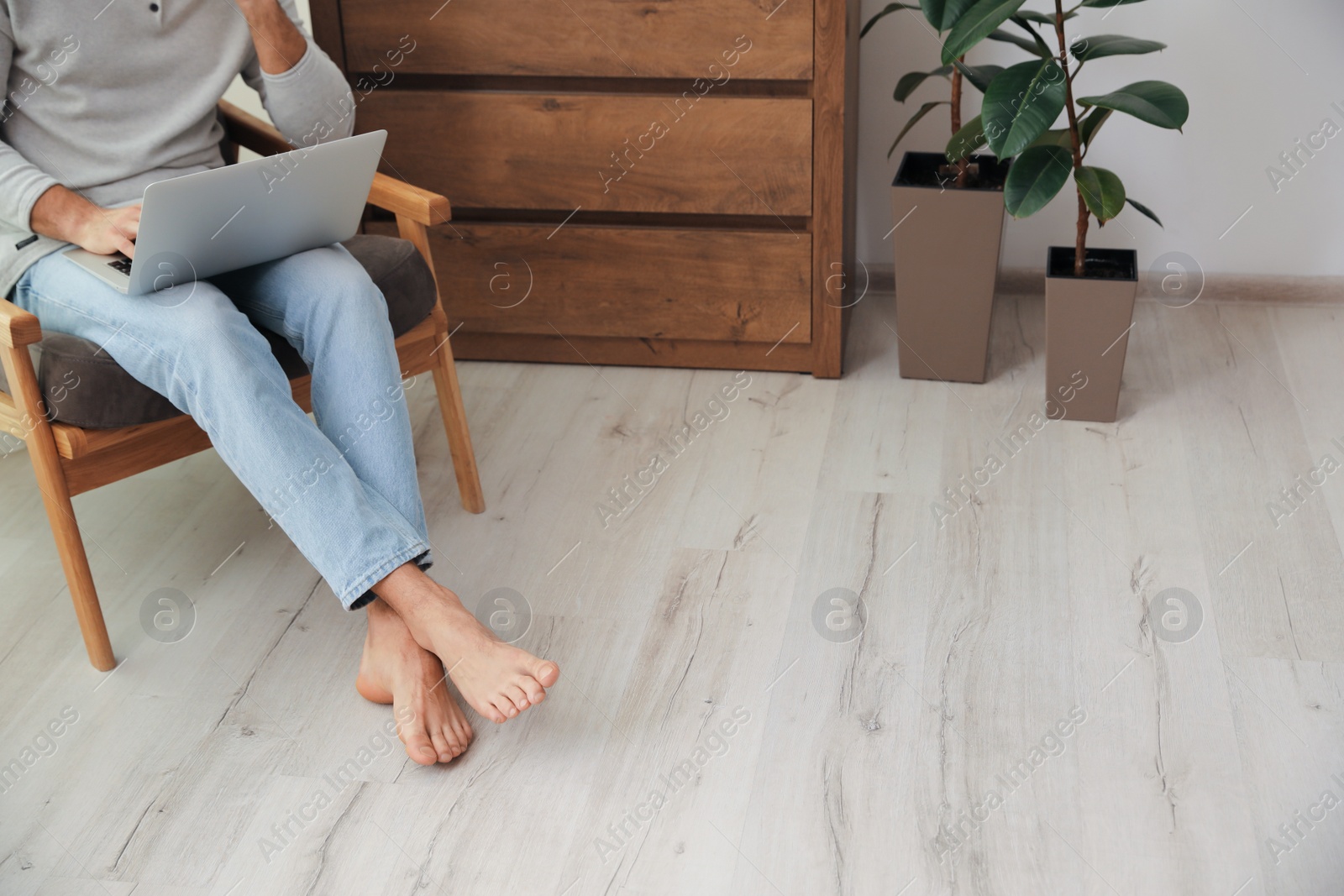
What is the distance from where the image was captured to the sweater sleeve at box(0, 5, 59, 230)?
1411mm

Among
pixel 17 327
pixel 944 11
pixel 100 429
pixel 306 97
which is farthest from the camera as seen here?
pixel 944 11

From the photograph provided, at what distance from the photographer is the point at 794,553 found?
5.51ft

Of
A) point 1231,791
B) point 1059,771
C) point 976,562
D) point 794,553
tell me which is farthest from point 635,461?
point 1231,791

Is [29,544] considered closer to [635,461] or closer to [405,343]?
[405,343]

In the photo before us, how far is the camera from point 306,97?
161 cm

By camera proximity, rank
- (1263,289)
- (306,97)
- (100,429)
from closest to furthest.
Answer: (100,429), (306,97), (1263,289)

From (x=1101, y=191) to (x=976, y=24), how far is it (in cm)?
32

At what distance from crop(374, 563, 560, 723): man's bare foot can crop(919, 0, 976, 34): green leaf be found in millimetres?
1071

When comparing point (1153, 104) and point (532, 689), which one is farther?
point (1153, 104)

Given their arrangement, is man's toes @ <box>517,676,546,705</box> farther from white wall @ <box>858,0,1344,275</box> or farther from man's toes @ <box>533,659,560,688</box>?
white wall @ <box>858,0,1344,275</box>

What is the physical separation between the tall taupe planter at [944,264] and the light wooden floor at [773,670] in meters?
0.07

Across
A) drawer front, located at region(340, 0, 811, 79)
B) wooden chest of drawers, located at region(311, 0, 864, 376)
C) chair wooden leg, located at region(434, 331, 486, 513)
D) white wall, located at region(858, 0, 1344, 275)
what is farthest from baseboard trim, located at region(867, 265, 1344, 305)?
chair wooden leg, located at region(434, 331, 486, 513)

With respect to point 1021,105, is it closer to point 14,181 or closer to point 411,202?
point 411,202

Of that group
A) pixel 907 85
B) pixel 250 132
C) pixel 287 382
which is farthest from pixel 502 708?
pixel 907 85
